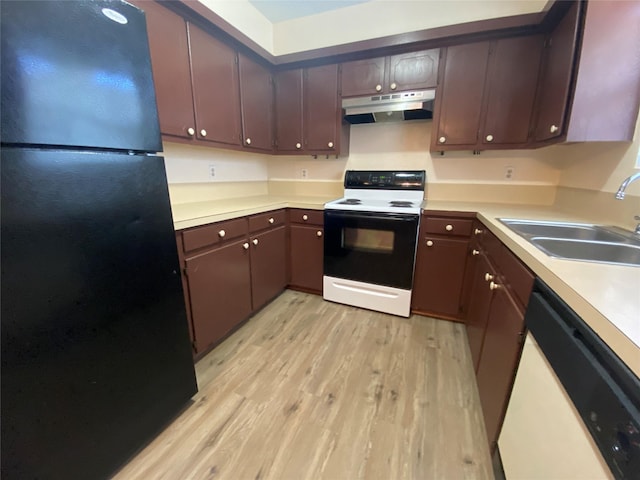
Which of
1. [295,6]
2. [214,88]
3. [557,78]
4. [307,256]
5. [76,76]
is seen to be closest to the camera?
[76,76]

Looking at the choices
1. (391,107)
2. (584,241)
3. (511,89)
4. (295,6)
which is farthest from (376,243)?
(295,6)

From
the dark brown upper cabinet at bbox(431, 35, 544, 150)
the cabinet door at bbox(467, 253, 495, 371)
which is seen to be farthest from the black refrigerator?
the dark brown upper cabinet at bbox(431, 35, 544, 150)

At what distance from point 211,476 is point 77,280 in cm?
92

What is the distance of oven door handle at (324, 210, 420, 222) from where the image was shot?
1955mm

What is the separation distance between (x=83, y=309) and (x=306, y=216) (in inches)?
65.8

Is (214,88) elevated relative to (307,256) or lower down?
elevated

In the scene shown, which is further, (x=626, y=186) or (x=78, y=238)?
(x=626, y=186)

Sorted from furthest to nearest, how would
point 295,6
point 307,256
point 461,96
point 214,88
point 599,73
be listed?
point 307,256
point 295,6
point 461,96
point 214,88
point 599,73

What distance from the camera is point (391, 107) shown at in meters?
2.08

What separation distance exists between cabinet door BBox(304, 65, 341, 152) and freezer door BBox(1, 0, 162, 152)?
1605mm

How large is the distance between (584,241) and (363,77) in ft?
6.20

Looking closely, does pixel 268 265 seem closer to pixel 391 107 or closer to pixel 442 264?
pixel 442 264

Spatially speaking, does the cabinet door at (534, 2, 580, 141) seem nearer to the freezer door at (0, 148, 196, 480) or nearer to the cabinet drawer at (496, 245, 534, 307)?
the cabinet drawer at (496, 245, 534, 307)

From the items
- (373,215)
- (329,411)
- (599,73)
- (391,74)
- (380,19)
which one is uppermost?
(380,19)
